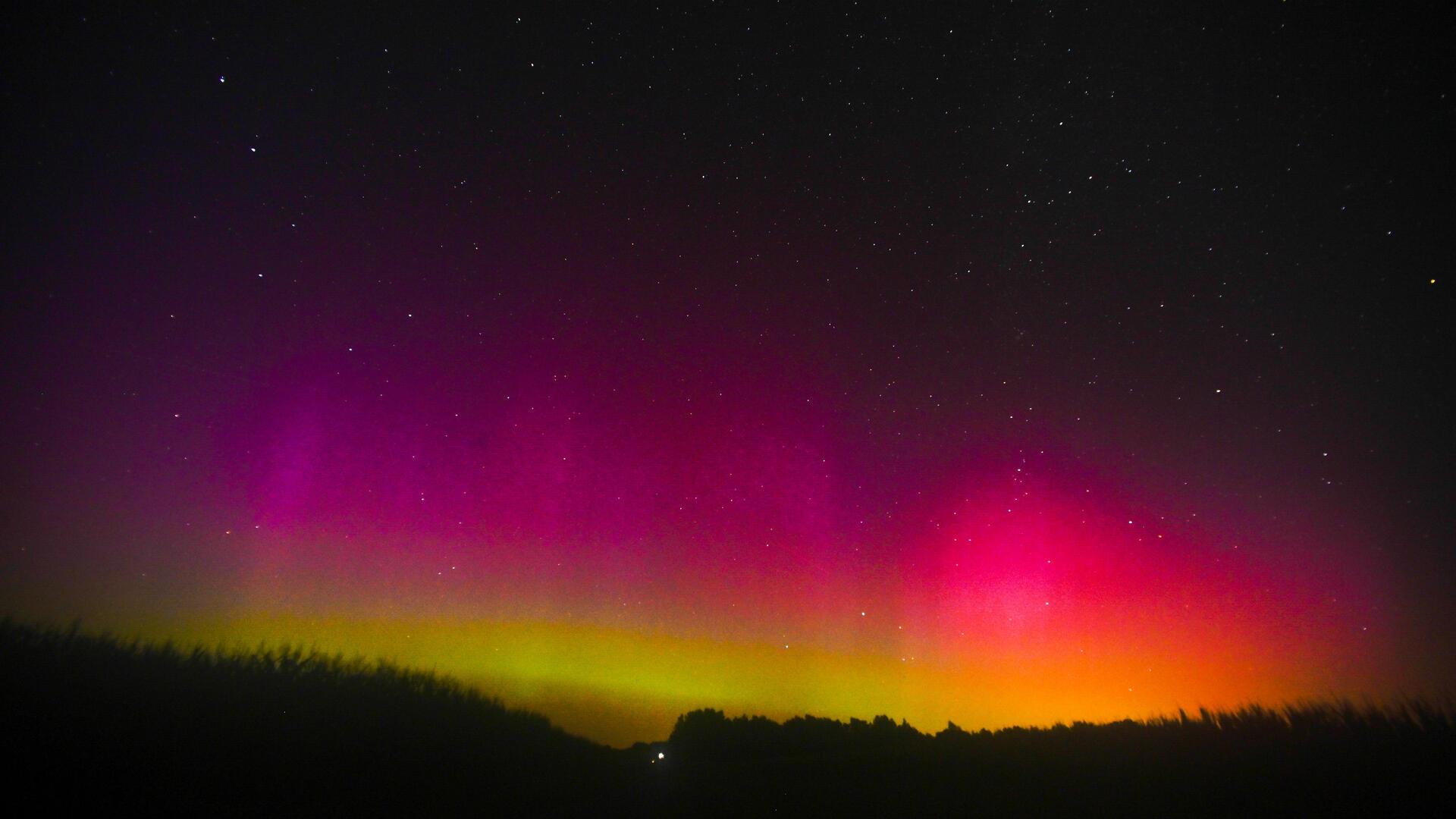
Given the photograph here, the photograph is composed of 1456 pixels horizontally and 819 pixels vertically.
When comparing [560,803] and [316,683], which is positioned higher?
[316,683]

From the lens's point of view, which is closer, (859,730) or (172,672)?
(172,672)

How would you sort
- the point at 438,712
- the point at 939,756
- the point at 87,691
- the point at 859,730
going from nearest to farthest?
the point at 87,691 → the point at 939,756 → the point at 438,712 → the point at 859,730

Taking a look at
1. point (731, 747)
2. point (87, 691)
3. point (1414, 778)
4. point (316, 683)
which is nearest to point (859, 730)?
point (731, 747)

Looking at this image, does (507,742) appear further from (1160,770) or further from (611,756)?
(1160,770)

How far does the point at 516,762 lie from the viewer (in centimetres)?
937

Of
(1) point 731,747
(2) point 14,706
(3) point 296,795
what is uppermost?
(2) point 14,706

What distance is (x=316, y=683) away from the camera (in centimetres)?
1098

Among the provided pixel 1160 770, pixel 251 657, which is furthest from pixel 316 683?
pixel 1160 770

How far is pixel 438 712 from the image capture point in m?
11.8

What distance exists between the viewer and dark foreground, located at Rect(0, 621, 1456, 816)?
600 cm

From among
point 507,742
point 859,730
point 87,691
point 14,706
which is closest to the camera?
point 14,706

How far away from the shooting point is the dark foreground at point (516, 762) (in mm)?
6004

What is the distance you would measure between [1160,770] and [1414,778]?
9.33ft

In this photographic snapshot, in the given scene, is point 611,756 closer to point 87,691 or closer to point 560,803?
point 560,803
